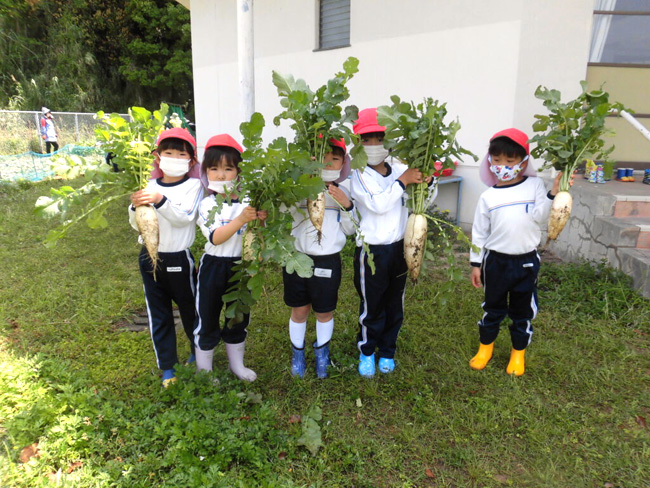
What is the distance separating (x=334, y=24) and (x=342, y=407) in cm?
738

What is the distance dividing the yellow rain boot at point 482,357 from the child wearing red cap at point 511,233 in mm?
161

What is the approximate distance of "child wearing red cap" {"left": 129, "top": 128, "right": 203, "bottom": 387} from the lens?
2758mm

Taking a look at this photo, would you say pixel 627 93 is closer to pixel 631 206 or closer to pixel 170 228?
pixel 631 206

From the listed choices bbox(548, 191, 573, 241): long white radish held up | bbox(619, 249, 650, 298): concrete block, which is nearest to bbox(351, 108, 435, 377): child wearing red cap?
bbox(548, 191, 573, 241): long white radish held up

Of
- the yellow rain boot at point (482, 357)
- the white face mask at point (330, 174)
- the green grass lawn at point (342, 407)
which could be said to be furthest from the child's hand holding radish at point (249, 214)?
the yellow rain boot at point (482, 357)

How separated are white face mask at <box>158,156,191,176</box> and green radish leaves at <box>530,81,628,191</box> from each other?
2.29m

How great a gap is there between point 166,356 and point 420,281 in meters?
3.04

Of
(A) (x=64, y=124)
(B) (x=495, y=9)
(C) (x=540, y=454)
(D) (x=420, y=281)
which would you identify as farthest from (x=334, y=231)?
(A) (x=64, y=124)

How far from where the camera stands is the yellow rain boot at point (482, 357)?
338cm

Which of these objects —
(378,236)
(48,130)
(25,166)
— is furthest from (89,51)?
(378,236)

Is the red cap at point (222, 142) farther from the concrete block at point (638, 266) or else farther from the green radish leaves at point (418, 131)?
the concrete block at point (638, 266)

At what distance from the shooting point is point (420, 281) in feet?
16.7

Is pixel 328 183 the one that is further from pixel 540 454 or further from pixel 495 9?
pixel 495 9

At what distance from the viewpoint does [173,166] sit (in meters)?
2.77
